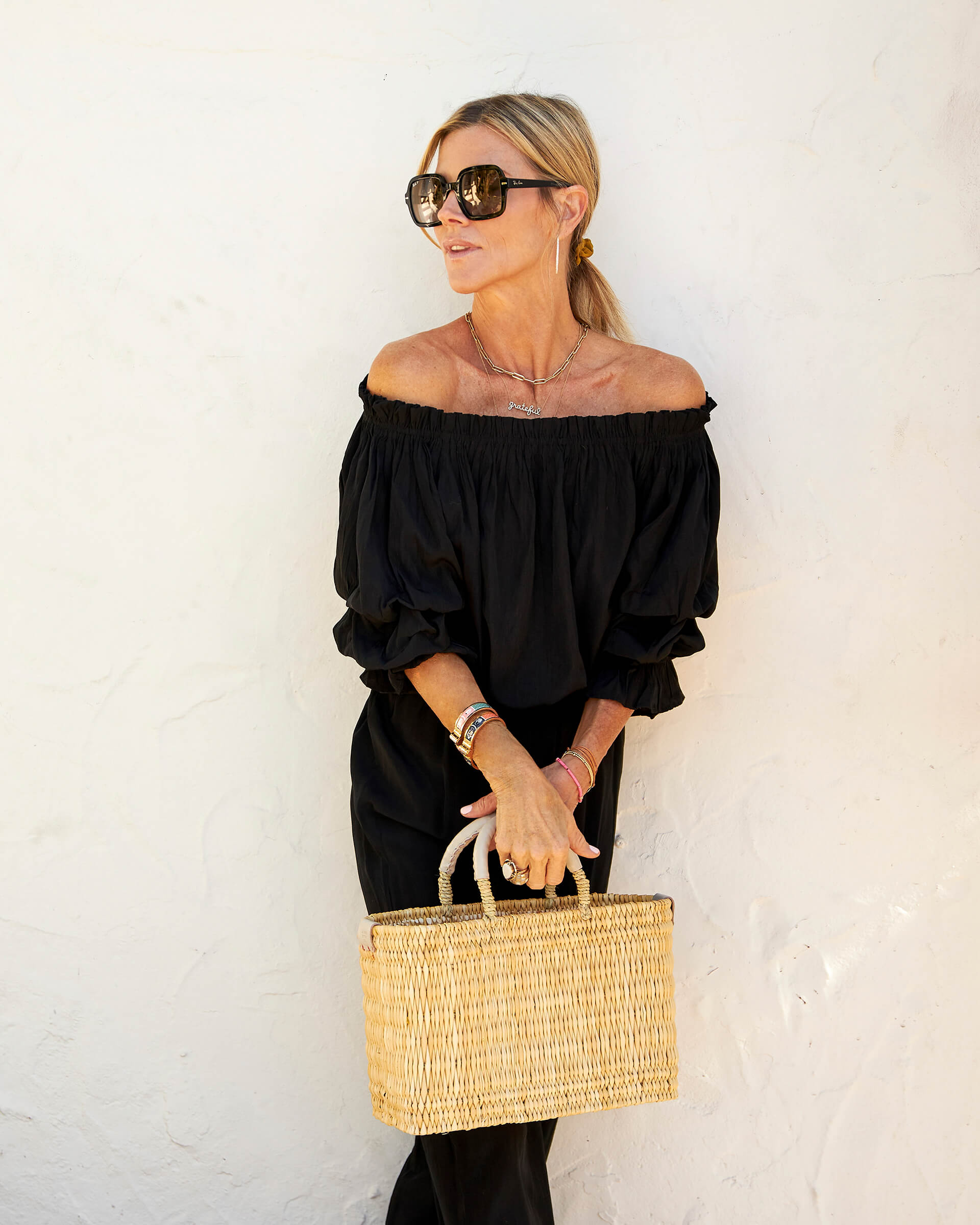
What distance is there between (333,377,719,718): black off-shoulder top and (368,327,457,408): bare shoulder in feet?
0.11

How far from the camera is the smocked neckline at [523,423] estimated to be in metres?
2.01

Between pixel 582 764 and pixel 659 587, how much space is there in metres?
0.36

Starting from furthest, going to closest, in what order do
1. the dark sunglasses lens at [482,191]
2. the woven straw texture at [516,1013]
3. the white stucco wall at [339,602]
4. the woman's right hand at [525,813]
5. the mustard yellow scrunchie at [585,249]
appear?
the white stucco wall at [339,602] → the mustard yellow scrunchie at [585,249] → the dark sunglasses lens at [482,191] → the woman's right hand at [525,813] → the woven straw texture at [516,1013]

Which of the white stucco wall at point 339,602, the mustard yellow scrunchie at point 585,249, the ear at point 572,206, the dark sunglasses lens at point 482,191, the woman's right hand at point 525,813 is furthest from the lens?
the white stucco wall at point 339,602

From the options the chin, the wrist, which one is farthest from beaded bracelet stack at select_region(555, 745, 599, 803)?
the chin

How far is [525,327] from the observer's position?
2156 mm

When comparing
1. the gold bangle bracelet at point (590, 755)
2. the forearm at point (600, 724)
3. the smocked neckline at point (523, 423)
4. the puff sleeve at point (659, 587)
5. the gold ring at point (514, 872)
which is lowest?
the gold ring at point (514, 872)

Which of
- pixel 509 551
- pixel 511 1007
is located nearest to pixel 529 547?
pixel 509 551

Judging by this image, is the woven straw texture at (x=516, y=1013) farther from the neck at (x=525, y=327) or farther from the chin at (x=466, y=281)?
the chin at (x=466, y=281)

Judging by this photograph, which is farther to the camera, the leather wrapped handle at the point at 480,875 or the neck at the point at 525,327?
the neck at the point at 525,327

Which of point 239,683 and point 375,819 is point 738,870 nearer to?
point 375,819

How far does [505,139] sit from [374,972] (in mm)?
1531

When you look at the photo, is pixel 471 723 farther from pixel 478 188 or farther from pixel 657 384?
pixel 478 188

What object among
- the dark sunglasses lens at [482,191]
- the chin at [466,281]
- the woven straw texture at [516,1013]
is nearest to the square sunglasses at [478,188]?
the dark sunglasses lens at [482,191]
